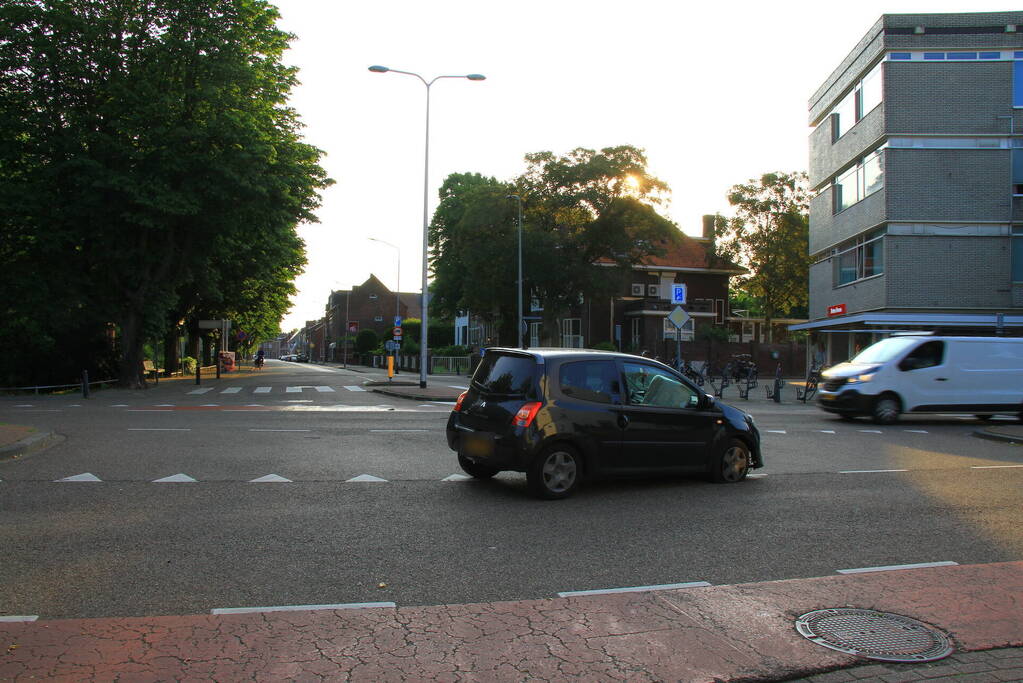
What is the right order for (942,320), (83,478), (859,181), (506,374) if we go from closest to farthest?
(506,374)
(83,478)
(942,320)
(859,181)

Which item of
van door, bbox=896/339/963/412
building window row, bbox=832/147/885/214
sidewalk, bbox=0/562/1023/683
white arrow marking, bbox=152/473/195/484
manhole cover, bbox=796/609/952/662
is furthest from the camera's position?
building window row, bbox=832/147/885/214

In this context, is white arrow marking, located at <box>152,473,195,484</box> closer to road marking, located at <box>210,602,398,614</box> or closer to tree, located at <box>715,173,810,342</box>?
road marking, located at <box>210,602,398,614</box>

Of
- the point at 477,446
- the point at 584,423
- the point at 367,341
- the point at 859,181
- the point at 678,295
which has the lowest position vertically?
the point at 477,446

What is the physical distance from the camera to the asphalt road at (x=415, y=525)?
5008mm

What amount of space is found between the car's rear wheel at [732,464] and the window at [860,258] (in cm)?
2520

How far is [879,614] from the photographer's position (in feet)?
14.7

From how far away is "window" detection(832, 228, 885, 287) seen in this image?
104 feet

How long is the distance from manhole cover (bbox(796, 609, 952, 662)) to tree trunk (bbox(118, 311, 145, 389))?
28785 mm

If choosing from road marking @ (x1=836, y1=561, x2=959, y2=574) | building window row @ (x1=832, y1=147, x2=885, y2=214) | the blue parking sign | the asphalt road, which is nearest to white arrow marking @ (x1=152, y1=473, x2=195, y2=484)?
the asphalt road

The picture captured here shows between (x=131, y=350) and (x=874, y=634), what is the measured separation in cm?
2935

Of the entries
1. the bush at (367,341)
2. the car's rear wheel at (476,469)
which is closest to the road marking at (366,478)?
the car's rear wheel at (476,469)

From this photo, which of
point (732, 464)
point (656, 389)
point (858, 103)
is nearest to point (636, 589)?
point (656, 389)

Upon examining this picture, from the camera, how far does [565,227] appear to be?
4831cm

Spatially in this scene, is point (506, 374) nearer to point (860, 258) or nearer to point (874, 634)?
point (874, 634)
